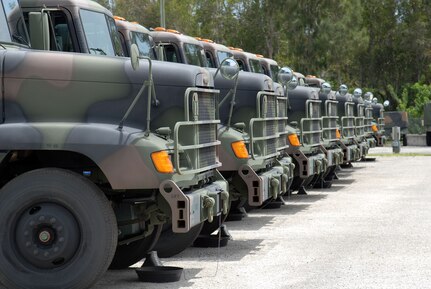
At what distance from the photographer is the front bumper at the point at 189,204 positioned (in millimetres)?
8031

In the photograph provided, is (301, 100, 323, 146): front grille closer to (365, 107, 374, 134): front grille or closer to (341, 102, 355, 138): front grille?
(341, 102, 355, 138): front grille

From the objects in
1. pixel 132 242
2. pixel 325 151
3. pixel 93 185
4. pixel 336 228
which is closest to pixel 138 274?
pixel 132 242

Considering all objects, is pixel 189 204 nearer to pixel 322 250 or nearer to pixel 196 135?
pixel 196 135

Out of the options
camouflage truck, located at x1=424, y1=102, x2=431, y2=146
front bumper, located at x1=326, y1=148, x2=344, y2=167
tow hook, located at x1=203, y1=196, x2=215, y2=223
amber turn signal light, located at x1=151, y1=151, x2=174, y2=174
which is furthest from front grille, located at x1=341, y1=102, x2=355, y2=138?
camouflage truck, located at x1=424, y1=102, x2=431, y2=146

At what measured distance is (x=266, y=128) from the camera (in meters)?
12.6

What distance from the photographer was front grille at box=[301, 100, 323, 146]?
16766mm

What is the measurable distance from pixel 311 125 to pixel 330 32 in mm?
44503

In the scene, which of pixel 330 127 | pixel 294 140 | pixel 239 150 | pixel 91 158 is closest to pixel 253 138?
pixel 239 150

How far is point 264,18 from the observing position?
220ft

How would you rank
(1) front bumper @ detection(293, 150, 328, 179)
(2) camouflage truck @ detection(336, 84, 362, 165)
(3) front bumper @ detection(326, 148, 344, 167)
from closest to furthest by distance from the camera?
(1) front bumper @ detection(293, 150, 328, 179) → (3) front bumper @ detection(326, 148, 344, 167) → (2) camouflage truck @ detection(336, 84, 362, 165)

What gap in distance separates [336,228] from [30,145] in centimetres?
594

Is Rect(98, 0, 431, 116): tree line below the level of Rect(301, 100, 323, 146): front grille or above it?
above

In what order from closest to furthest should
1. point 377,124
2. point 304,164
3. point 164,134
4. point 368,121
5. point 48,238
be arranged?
1. point 48,238
2. point 164,134
3. point 304,164
4. point 368,121
5. point 377,124

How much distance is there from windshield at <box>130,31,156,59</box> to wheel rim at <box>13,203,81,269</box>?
5.19m
